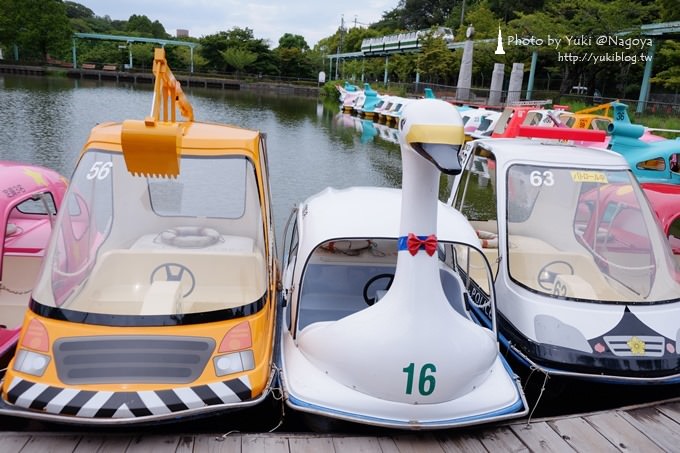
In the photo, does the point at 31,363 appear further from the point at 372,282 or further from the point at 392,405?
the point at 372,282

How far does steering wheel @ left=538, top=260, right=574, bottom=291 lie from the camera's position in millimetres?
4132

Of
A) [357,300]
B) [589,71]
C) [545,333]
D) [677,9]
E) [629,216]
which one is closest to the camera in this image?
[545,333]

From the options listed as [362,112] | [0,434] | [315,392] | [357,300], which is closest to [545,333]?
[357,300]

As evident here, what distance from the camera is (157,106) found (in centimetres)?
387

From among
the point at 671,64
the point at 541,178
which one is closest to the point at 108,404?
the point at 541,178

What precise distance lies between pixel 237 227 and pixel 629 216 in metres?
3.26

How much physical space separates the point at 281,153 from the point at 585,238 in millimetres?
12430

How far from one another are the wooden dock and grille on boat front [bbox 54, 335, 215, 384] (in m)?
0.35

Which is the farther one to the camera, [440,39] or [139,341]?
[440,39]

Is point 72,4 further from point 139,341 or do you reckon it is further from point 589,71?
point 139,341

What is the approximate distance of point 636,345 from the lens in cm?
353

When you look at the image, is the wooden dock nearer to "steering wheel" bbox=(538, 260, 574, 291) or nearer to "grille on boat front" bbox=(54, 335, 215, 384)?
"grille on boat front" bbox=(54, 335, 215, 384)

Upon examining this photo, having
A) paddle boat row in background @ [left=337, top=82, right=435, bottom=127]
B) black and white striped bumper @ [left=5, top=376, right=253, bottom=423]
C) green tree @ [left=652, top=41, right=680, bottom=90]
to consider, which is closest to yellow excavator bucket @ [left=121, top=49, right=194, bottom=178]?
black and white striped bumper @ [left=5, top=376, right=253, bottom=423]

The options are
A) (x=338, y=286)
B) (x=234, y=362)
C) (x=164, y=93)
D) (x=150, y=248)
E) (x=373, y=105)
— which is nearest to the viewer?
(x=234, y=362)
